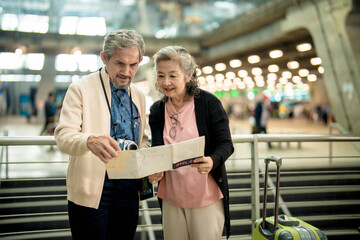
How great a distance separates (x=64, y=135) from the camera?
6.07 feet

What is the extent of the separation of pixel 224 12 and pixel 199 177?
18.3 metres

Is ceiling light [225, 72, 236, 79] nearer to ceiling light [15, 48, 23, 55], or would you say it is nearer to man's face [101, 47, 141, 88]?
ceiling light [15, 48, 23, 55]

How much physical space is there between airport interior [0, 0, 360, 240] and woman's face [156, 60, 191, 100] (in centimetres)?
14

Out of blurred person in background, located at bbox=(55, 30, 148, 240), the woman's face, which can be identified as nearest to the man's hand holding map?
blurred person in background, located at bbox=(55, 30, 148, 240)

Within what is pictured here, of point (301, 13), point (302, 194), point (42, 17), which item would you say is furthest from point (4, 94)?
point (302, 194)

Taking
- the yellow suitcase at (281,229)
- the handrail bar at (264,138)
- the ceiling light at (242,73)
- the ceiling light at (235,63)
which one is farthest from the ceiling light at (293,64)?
the yellow suitcase at (281,229)

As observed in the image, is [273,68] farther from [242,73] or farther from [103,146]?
[103,146]

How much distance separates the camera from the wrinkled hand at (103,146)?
167 centimetres

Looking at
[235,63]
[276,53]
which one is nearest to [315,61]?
[276,53]

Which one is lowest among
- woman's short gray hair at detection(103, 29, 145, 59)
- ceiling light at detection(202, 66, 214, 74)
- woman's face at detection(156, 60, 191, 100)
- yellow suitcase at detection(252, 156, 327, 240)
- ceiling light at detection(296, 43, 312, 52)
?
yellow suitcase at detection(252, 156, 327, 240)

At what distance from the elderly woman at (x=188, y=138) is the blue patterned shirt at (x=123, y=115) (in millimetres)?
121

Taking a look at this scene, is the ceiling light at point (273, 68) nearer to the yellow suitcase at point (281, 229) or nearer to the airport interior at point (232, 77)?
the airport interior at point (232, 77)

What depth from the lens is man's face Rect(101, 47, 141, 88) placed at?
200cm

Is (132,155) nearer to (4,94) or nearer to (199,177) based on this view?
(199,177)
